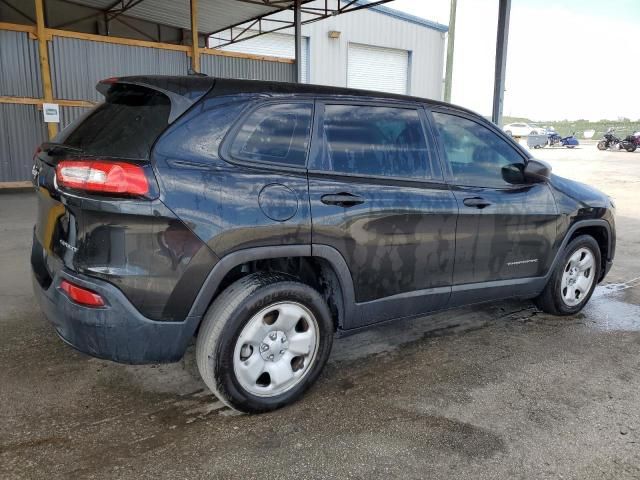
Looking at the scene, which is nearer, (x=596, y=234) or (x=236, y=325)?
(x=236, y=325)

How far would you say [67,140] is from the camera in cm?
290

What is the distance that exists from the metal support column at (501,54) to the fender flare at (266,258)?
23.2 feet

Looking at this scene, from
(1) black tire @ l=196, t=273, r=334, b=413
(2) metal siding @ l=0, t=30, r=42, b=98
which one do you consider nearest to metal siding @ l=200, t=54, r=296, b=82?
(2) metal siding @ l=0, t=30, r=42, b=98

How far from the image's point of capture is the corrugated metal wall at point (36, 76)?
10.5 meters

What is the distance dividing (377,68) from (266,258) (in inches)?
824

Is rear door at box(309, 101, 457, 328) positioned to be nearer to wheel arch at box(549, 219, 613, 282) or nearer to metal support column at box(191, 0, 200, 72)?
wheel arch at box(549, 219, 613, 282)

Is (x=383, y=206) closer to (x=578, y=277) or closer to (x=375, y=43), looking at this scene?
(x=578, y=277)

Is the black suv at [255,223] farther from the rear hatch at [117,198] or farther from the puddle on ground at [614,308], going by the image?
the puddle on ground at [614,308]

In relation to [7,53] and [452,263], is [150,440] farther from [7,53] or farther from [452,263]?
[7,53]

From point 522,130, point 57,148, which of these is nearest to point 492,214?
point 57,148

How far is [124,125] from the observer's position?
8.79 feet

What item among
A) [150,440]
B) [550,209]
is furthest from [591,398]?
[150,440]

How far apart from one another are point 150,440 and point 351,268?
54.3 inches

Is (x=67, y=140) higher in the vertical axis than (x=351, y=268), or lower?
higher
